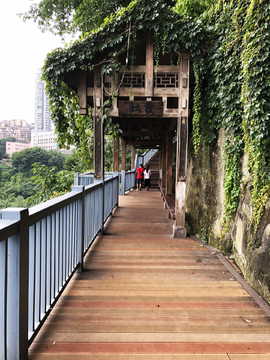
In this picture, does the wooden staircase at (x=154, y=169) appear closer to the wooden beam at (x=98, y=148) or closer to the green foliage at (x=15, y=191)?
the wooden beam at (x=98, y=148)

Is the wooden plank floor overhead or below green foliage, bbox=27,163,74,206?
below

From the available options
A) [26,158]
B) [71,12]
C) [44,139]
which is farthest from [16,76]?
[71,12]

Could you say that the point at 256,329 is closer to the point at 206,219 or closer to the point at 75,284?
the point at 75,284

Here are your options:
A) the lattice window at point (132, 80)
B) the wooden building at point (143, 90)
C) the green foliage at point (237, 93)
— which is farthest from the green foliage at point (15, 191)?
the green foliage at point (237, 93)

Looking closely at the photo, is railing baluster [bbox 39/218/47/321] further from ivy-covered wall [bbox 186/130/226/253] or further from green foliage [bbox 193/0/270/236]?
ivy-covered wall [bbox 186/130/226/253]

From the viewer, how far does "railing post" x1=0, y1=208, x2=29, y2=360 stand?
5.24 ft

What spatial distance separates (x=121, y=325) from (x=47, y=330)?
0.66 meters

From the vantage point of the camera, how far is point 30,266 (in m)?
1.85

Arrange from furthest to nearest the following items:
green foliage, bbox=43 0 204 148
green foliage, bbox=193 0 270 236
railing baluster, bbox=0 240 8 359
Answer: green foliage, bbox=43 0 204 148 → green foliage, bbox=193 0 270 236 → railing baluster, bbox=0 240 8 359

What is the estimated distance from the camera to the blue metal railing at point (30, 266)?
153 cm

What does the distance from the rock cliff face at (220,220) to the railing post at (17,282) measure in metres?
2.43

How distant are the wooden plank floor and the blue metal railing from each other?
26cm

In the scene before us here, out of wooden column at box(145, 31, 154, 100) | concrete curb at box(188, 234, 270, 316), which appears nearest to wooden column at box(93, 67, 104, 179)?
wooden column at box(145, 31, 154, 100)

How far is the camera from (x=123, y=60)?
583 centimetres
